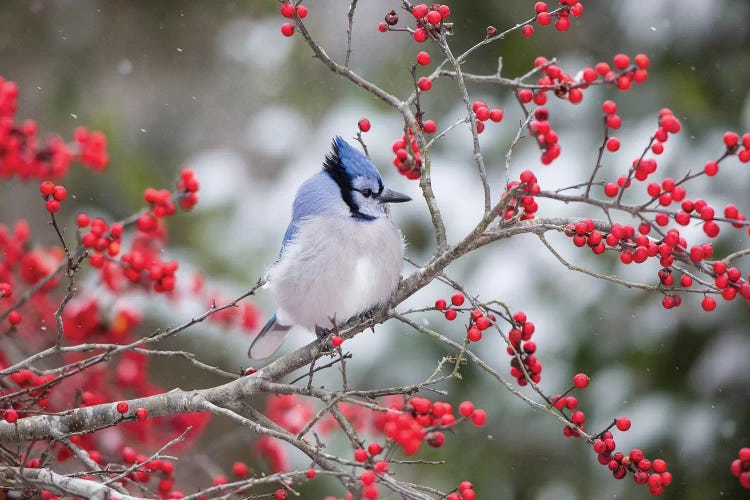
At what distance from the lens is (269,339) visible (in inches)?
103

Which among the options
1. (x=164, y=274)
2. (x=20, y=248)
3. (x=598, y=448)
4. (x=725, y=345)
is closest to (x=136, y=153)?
(x=20, y=248)

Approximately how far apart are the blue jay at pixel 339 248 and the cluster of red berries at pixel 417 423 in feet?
2.47

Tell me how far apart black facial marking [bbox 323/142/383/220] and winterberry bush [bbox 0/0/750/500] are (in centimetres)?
22

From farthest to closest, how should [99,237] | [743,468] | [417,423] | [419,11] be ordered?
[99,237]
[419,11]
[743,468]
[417,423]

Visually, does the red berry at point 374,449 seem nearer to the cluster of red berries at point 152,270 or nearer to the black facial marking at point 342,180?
the cluster of red berries at point 152,270

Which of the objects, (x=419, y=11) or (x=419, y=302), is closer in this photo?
(x=419, y=11)

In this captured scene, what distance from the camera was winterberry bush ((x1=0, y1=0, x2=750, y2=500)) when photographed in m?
1.55

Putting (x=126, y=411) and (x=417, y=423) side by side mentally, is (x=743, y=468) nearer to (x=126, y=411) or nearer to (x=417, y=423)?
(x=417, y=423)

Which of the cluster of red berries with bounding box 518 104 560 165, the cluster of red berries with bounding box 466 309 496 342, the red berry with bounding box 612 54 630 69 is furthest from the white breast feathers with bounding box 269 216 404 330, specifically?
the red berry with bounding box 612 54 630 69

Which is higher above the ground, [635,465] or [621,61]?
[621,61]

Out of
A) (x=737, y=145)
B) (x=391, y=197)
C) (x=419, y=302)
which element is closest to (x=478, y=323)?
(x=737, y=145)

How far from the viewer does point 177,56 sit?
4293 millimetres

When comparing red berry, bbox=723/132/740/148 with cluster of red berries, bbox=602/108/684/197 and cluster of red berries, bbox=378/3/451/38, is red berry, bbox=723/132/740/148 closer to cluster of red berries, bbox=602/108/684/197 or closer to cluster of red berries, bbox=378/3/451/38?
cluster of red berries, bbox=602/108/684/197

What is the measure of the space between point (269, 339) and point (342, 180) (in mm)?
550
